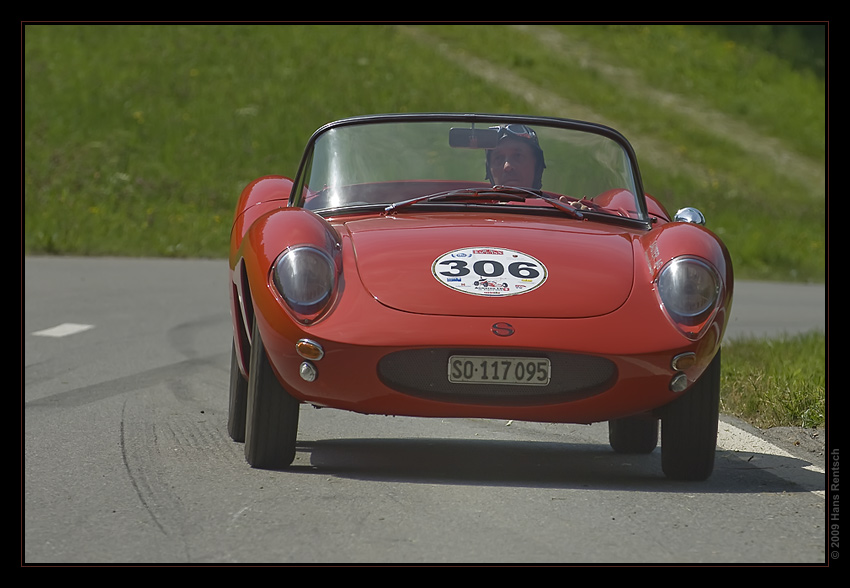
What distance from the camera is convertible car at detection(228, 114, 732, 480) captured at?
4.57m

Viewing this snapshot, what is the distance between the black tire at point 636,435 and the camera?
5746mm

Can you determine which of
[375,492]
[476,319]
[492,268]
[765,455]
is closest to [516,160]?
[492,268]

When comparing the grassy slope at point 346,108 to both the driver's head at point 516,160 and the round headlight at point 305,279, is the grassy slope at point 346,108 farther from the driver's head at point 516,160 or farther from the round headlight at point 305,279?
the round headlight at point 305,279

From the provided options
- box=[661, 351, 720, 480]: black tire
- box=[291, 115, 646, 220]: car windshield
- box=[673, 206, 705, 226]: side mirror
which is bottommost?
box=[661, 351, 720, 480]: black tire

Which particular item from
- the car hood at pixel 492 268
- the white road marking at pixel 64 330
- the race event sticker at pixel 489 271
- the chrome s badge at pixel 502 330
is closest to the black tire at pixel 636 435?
the car hood at pixel 492 268

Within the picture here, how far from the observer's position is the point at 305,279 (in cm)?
468

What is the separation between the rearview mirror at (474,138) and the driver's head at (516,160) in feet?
0.08

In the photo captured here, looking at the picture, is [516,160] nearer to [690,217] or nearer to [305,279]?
[690,217]

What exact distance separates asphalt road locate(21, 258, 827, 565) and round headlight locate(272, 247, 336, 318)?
0.60 m

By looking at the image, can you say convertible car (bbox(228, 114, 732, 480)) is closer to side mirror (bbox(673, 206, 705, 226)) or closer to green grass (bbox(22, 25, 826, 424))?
side mirror (bbox(673, 206, 705, 226))

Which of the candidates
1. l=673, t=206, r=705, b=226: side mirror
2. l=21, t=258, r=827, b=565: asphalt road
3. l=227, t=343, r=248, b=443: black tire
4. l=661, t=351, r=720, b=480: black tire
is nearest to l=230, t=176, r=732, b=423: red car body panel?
l=661, t=351, r=720, b=480: black tire

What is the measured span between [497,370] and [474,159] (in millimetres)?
1597
